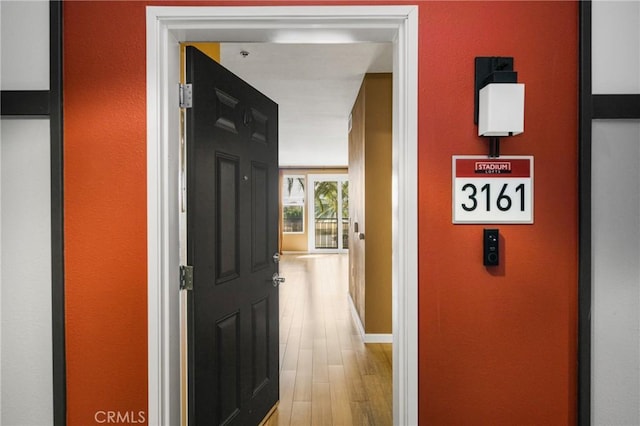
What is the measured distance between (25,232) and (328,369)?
97.3 inches

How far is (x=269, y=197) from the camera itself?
2.43 meters

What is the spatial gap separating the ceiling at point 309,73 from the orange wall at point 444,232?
5.72 ft

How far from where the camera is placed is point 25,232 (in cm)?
146

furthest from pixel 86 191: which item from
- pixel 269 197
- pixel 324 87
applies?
pixel 324 87

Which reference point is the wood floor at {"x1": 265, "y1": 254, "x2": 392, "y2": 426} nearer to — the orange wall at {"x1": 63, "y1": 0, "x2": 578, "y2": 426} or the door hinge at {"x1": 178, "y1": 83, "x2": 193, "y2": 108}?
the orange wall at {"x1": 63, "y1": 0, "x2": 578, "y2": 426}

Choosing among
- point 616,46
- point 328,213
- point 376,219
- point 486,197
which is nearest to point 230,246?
point 486,197

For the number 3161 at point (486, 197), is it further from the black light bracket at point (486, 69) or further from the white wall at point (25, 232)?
the white wall at point (25, 232)

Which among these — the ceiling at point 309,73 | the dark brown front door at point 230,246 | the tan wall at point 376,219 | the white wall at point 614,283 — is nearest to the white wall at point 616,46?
the white wall at point 614,283

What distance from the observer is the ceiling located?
317 centimetres

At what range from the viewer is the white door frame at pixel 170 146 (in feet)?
4.75

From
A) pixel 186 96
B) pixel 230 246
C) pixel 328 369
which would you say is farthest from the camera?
pixel 328 369

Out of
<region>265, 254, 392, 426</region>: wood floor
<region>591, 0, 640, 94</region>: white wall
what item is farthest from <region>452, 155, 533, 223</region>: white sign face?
<region>265, 254, 392, 426</region>: wood floor

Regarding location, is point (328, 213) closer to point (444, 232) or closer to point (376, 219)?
point (376, 219)

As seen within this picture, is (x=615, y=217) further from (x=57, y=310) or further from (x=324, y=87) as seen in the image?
(x=324, y=87)
